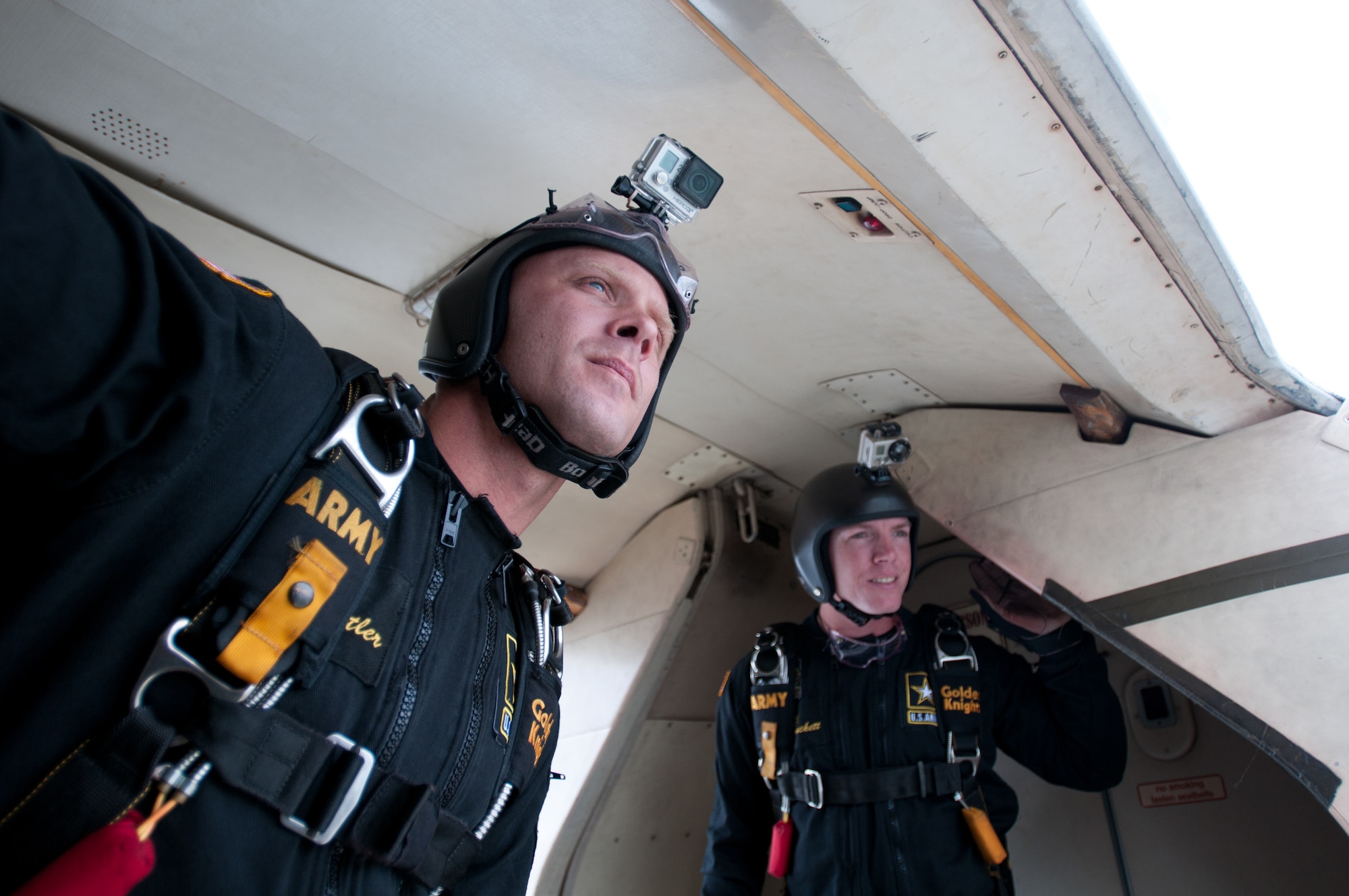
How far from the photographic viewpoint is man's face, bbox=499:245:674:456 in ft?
4.48

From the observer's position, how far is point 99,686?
2.54 ft

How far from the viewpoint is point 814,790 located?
2494 millimetres

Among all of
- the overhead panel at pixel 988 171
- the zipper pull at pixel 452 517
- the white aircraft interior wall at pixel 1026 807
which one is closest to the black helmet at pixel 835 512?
the white aircraft interior wall at pixel 1026 807

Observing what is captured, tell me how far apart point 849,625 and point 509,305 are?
6.42 ft

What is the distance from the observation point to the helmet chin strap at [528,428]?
1342 mm

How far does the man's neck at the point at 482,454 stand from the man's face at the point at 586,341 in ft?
0.30

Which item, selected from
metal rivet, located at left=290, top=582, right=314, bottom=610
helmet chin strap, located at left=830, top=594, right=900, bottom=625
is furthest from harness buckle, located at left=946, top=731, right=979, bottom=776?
metal rivet, located at left=290, top=582, right=314, bottom=610

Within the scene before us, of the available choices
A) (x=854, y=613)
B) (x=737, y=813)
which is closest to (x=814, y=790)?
(x=737, y=813)

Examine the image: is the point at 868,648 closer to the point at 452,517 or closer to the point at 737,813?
the point at 737,813

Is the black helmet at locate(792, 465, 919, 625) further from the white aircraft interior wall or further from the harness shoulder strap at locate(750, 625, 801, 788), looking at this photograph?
the white aircraft interior wall

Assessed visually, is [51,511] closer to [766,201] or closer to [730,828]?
[766,201]

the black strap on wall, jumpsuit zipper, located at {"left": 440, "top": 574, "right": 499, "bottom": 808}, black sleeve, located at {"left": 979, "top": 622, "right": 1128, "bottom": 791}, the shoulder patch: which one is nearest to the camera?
the shoulder patch

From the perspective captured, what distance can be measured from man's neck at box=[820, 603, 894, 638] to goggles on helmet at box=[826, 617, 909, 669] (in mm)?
33

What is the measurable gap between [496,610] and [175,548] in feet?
1.95
